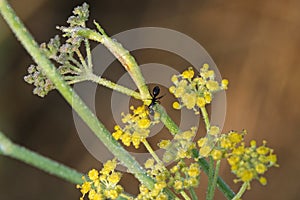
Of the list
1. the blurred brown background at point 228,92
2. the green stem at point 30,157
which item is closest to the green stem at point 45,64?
the green stem at point 30,157

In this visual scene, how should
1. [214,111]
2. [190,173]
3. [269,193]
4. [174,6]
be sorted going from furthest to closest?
[174,6], [269,193], [214,111], [190,173]

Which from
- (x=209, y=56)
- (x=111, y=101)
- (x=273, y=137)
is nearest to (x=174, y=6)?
(x=209, y=56)

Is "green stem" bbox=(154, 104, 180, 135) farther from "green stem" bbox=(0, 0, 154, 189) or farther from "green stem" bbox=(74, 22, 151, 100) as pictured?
"green stem" bbox=(0, 0, 154, 189)

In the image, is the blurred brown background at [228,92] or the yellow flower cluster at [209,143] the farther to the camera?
the blurred brown background at [228,92]

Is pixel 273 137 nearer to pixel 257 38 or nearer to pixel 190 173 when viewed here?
pixel 257 38

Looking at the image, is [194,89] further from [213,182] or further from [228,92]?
[228,92]

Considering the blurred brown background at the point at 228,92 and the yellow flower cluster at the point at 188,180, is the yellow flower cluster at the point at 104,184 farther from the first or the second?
the blurred brown background at the point at 228,92

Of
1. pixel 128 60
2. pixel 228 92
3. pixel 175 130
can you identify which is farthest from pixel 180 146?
pixel 228 92
